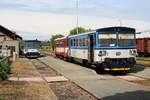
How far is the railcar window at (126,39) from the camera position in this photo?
85.9ft

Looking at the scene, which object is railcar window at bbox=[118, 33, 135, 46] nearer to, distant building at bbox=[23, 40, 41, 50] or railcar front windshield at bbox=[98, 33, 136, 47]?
railcar front windshield at bbox=[98, 33, 136, 47]

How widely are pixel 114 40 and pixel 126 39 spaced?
0.81 m

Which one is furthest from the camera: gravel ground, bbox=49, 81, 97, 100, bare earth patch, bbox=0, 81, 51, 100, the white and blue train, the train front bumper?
the white and blue train

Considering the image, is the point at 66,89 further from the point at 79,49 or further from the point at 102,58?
the point at 79,49

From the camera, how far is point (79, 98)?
600 inches

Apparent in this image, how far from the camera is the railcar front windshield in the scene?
26.0 m

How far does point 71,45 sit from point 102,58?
1437 cm

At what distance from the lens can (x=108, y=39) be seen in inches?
1026

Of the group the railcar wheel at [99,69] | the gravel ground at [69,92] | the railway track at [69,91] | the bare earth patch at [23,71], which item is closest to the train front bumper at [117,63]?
the railcar wheel at [99,69]

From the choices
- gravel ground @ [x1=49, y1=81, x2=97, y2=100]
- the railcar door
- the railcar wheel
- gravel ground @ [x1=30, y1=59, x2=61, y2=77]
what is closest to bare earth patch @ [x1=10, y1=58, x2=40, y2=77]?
gravel ground @ [x1=30, y1=59, x2=61, y2=77]

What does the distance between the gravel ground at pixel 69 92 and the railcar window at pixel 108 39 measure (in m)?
5.75

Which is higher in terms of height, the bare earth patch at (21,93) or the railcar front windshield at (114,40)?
the railcar front windshield at (114,40)

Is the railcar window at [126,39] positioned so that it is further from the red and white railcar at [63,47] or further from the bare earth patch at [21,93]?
the red and white railcar at [63,47]

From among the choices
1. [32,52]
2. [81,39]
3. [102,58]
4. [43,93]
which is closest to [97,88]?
Answer: [43,93]
